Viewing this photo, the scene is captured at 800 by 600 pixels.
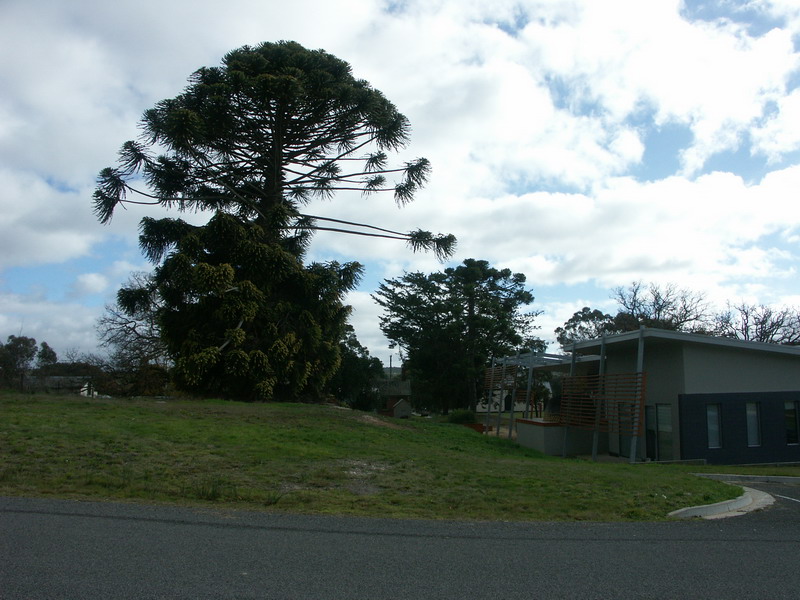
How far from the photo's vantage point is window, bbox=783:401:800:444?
790 inches

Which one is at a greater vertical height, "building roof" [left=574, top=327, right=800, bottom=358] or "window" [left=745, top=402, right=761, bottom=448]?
"building roof" [left=574, top=327, right=800, bottom=358]

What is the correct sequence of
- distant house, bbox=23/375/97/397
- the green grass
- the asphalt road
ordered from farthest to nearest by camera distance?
distant house, bbox=23/375/97/397
the green grass
the asphalt road

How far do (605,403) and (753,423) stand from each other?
14.2ft

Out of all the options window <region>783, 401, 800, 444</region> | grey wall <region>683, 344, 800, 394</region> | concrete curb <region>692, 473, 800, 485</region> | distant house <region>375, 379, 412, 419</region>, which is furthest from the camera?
distant house <region>375, 379, 412, 419</region>

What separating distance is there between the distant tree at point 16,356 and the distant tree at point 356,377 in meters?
22.7

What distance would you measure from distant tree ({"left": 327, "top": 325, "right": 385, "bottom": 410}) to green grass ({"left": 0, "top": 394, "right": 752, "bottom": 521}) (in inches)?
1444

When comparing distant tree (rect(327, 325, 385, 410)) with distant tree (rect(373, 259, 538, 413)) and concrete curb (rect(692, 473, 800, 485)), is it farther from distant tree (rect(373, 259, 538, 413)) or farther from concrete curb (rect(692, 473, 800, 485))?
concrete curb (rect(692, 473, 800, 485))

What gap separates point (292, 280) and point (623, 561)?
19.5 metres

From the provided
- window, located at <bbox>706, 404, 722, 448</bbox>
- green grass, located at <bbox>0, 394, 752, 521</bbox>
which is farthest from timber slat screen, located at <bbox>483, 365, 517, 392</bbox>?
green grass, located at <bbox>0, 394, 752, 521</bbox>

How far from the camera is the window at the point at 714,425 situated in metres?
19.1

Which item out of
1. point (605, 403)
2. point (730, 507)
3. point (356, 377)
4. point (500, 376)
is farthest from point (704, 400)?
point (356, 377)

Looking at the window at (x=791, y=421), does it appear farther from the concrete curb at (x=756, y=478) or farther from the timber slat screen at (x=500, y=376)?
the timber slat screen at (x=500, y=376)

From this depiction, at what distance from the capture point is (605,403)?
2016 cm

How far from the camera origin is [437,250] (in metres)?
25.3
